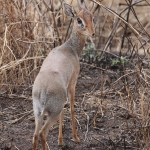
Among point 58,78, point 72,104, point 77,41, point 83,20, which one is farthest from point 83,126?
point 58,78

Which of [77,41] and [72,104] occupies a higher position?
[77,41]

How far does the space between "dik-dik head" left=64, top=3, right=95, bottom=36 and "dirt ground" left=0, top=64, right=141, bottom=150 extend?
0.86 meters

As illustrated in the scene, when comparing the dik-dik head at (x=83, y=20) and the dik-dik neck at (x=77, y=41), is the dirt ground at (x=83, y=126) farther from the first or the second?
the dik-dik head at (x=83, y=20)

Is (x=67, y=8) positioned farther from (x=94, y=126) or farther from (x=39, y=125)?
(x=39, y=125)

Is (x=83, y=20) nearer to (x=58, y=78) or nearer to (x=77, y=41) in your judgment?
(x=77, y=41)

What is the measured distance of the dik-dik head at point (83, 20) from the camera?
4.83m

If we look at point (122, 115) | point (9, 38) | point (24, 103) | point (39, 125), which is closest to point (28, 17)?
point (9, 38)

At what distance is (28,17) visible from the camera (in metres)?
6.34

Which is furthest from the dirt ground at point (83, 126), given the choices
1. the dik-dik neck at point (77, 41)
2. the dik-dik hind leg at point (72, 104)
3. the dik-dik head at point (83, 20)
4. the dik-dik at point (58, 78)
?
the dik-dik head at point (83, 20)

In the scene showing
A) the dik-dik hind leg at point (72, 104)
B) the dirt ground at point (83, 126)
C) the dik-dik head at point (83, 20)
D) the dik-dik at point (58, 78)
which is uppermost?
the dik-dik head at point (83, 20)

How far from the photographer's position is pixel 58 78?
410 centimetres

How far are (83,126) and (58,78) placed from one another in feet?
4.21

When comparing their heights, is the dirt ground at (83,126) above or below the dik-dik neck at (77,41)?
below

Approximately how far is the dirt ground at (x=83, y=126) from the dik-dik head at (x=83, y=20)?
86 centimetres
